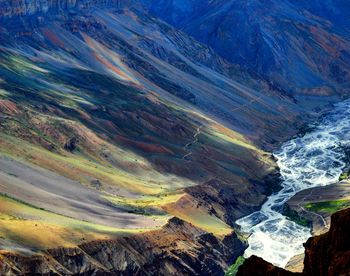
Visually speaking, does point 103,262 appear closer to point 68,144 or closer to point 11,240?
point 11,240

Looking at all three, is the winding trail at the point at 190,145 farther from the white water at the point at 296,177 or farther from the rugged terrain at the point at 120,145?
the white water at the point at 296,177

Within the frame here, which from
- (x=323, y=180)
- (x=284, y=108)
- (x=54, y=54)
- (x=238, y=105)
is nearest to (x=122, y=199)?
(x=323, y=180)

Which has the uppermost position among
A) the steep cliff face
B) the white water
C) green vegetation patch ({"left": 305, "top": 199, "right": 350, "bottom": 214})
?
the steep cliff face

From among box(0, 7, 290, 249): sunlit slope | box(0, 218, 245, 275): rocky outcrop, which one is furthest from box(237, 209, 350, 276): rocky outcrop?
box(0, 7, 290, 249): sunlit slope

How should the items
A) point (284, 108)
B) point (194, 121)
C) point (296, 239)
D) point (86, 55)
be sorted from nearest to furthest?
point (296, 239), point (194, 121), point (86, 55), point (284, 108)

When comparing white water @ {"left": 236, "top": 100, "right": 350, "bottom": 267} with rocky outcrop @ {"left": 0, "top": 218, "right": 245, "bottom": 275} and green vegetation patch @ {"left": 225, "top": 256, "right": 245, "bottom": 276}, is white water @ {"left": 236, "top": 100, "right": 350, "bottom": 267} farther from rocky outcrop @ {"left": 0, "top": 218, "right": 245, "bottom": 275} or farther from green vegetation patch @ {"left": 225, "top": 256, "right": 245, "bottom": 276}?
rocky outcrop @ {"left": 0, "top": 218, "right": 245, "bottom": 275}

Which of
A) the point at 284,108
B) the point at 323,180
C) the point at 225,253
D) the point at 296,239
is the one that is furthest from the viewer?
the point at 284,108
